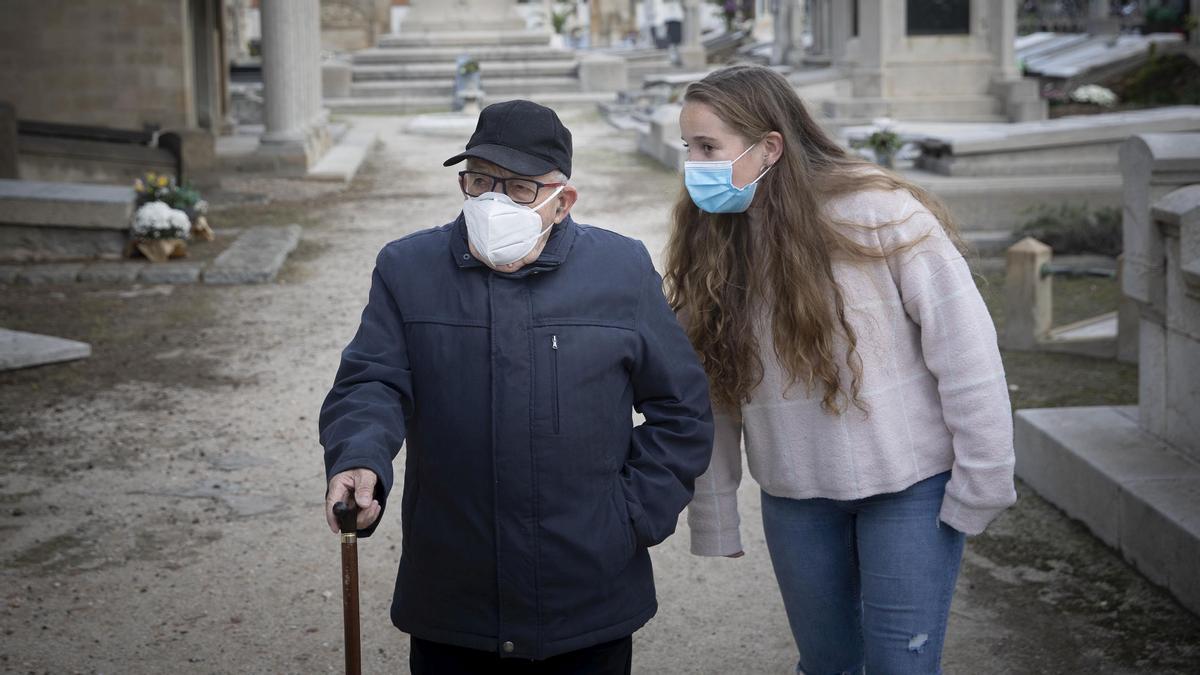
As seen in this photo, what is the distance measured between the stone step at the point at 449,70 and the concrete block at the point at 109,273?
76.9ft

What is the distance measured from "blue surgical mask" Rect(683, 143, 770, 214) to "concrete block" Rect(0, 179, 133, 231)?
10.1 meters

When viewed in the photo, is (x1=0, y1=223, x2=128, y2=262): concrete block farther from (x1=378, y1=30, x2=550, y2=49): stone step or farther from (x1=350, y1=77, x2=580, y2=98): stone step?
(x1=378, y1=30, x2=550, y2=49): stone step

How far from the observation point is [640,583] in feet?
9.57

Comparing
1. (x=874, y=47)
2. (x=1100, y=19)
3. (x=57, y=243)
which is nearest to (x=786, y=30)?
(x=1100, y=19)

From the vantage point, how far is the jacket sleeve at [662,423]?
2869mm

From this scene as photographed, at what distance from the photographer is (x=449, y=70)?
34.9 metres

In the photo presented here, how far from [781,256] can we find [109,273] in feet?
31.6

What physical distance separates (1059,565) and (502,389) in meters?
3.24

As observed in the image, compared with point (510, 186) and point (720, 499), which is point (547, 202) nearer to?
point (510, 186)

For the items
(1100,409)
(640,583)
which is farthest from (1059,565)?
(640,583)

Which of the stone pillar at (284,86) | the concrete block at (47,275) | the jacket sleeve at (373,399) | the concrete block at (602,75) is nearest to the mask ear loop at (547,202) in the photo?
the jacket sleeve at (373,399)

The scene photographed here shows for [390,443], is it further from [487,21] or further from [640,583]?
[487,21]

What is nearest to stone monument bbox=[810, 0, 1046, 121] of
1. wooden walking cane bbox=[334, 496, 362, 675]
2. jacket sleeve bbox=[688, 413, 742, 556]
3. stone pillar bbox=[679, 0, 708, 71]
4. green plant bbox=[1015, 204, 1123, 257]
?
green plant bbox=[1015, 204, 1123, 257]

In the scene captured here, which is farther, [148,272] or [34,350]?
[148,272]
